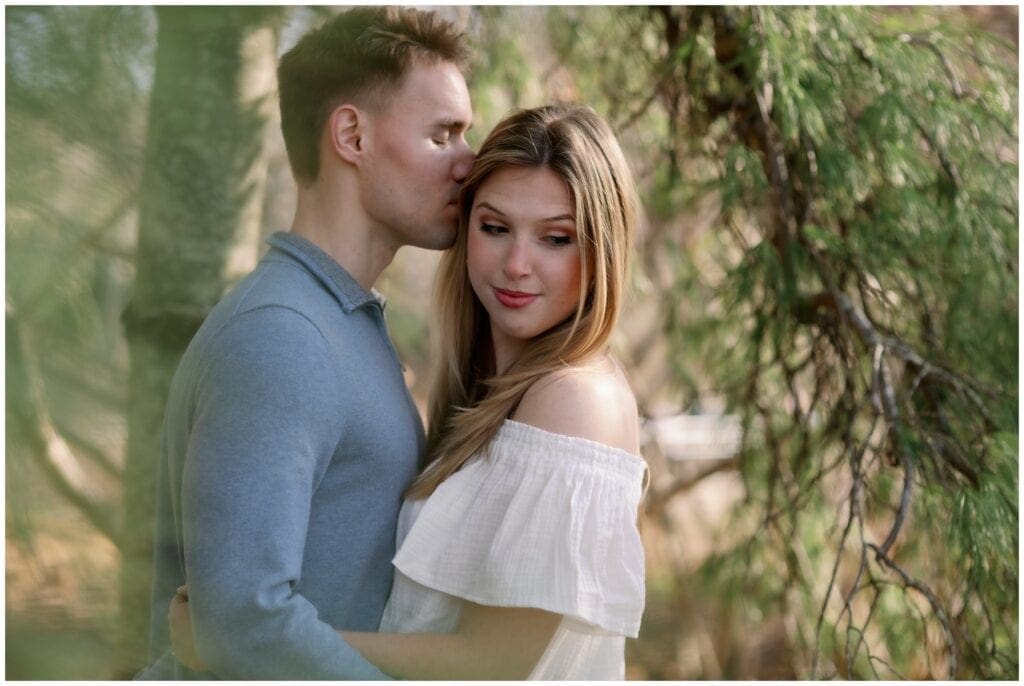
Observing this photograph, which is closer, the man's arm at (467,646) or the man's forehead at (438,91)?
the man's arm at (467,646)

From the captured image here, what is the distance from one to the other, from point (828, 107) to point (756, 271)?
1.10ft

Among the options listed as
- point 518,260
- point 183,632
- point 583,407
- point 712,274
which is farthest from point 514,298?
point 712,274

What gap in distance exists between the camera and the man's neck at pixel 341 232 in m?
1.33

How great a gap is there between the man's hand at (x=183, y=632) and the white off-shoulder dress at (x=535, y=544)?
235 mm

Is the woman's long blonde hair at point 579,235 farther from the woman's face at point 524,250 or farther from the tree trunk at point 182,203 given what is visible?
the tree trunk at point 182,203

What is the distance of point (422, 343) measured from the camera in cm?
249

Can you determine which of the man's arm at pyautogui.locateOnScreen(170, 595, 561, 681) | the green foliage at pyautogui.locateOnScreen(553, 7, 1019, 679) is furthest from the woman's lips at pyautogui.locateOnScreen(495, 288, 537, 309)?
the green foliage at pyautogui.locateOnScreen(553, 7, 1019, 679)

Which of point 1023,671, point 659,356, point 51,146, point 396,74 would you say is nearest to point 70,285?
point 51,146

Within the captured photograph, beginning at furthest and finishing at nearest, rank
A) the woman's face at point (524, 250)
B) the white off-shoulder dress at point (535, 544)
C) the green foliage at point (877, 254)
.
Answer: the green foliage at point (877, 254), the woman's face at point (524, 250), the white off-shoulder dress at point (535, 544)

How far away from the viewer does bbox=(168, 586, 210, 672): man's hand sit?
3.88 feet

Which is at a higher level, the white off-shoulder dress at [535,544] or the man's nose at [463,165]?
the man's nose at [463,165]

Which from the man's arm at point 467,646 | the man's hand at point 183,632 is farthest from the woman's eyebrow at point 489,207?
the man's hand at point 183,632

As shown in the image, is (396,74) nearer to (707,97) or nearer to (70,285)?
(70,285)

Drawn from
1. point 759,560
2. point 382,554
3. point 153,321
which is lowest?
point 759,560
